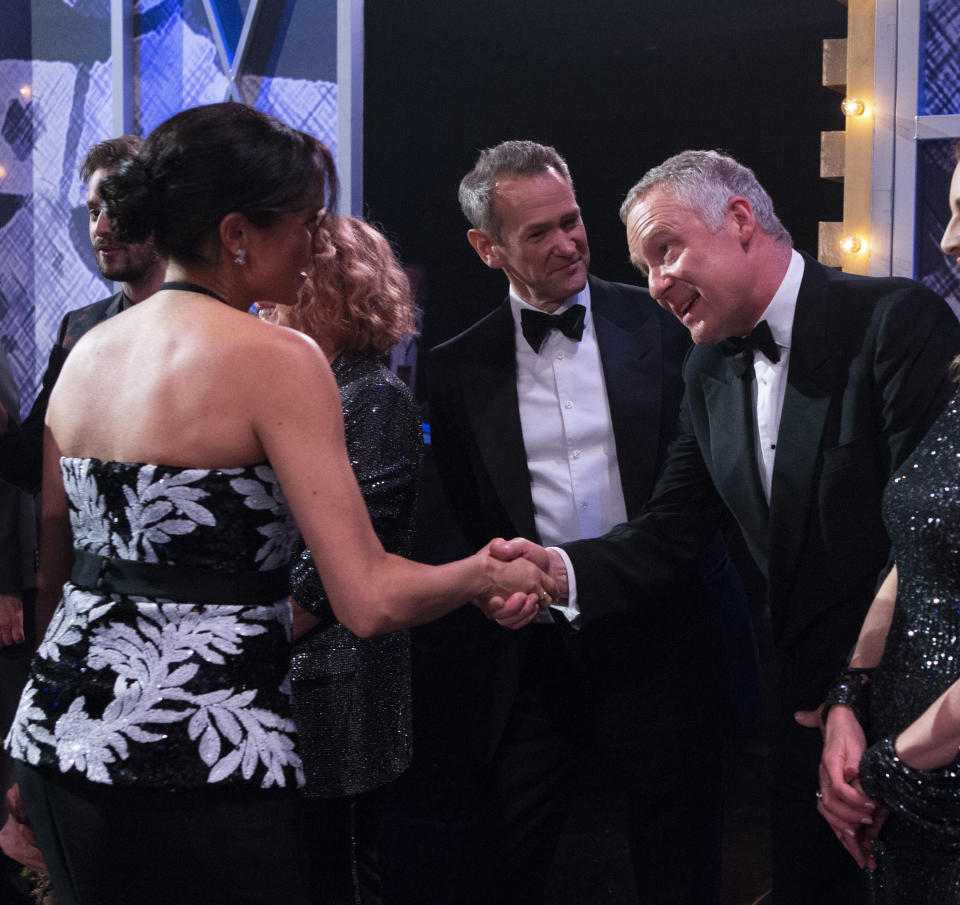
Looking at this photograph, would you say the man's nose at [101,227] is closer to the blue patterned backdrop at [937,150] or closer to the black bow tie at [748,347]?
the black bow tie at [748,347]

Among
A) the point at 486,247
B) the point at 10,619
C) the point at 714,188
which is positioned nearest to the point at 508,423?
the point at 486,247

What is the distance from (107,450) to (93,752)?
0.39 meters

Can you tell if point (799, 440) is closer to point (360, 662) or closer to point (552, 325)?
point (552, 325)

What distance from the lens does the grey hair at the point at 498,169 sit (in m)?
2.76

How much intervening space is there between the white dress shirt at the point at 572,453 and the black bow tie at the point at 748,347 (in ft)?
1.18

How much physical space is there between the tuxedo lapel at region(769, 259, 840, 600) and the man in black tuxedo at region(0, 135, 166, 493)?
64.4 inches

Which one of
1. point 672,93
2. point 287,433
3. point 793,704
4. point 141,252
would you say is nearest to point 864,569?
point 793,704

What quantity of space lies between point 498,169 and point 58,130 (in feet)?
6.86

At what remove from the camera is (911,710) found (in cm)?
164

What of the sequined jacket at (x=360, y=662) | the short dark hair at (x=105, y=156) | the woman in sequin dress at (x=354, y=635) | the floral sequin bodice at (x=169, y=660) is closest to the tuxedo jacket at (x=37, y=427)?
the short dark hair at (x=105, y=156)

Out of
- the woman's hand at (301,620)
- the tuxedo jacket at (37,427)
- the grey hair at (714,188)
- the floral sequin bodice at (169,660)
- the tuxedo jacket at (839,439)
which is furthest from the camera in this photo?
the tuxedo jacket at (37,427)

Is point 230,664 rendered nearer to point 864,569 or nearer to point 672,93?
point 864,569

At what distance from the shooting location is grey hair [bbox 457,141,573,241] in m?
2.76

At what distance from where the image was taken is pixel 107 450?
1542 millimetres
